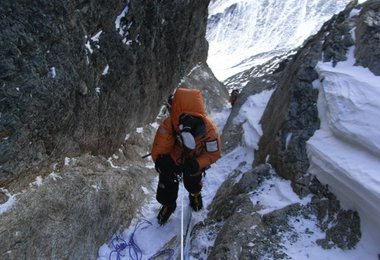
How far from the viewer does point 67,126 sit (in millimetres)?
7047

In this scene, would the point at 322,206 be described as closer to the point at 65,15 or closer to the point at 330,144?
the point at 330,144

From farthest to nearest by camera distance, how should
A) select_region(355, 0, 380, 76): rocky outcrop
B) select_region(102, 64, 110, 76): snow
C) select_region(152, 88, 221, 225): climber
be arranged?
select_region(102, 64, 110, 76): snow → select_region(355, 0, 380, 76): rocky outcrop → select_region(152, 88, 221, 225): climber

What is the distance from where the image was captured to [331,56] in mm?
9180

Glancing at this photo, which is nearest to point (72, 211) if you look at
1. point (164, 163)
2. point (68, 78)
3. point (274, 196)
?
point (164, 163)

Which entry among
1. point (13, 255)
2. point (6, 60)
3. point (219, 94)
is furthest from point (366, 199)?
point (219, 94)

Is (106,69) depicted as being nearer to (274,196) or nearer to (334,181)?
(274,196)

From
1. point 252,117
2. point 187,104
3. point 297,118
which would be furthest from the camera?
point 252,117

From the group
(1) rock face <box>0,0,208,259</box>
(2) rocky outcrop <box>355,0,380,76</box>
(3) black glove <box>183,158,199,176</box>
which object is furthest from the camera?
(2) rocky outcrop <box>355,0,380,76</box>

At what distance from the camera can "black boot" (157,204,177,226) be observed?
297 inches

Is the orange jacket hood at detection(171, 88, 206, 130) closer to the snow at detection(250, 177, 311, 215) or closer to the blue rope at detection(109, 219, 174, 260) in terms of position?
the snow at detection(250, 177, 311, 215)

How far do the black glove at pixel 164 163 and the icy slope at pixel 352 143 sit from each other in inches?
85.0

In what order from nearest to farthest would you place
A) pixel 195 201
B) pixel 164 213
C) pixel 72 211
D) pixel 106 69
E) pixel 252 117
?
1. pixel 72 211
2. pixel 164 213
3. pixel 195 201
4. pixel 106 69
5. pixel 252 117

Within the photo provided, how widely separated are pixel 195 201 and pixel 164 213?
0.57m

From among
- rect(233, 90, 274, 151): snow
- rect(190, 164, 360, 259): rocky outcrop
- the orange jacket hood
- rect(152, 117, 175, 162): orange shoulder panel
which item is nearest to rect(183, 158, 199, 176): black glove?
rect(152, 117, 175, 162): orange shoulder panel
